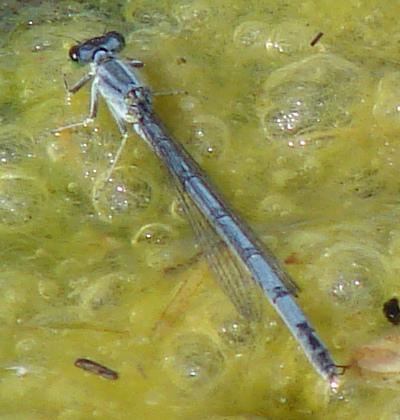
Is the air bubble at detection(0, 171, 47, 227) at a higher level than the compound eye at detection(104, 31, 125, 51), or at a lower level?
lower

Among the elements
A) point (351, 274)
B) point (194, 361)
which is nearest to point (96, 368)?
point (194, 361)

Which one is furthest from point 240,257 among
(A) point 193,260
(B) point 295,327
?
(B) point 295,327

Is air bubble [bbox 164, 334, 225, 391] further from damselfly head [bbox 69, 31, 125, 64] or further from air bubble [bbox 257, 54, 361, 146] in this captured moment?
damselfly head [bbox 69, 31, 125, 64]

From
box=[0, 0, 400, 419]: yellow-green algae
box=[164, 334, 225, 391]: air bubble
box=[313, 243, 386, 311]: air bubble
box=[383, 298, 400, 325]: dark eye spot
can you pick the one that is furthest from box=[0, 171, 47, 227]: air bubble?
box=[383, 298, 400, 325]: dark eye spot

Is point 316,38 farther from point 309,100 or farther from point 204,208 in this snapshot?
point 204,208

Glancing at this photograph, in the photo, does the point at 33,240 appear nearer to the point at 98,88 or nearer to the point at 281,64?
the point at 98,88

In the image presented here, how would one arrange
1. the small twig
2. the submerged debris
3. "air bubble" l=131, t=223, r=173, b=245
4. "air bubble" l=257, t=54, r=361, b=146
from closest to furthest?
the submerged debris
"air bubble" l=131, t=223, r=173, b=245
"air bubble" l=257, t=54, r=361, b=146
the small twig
